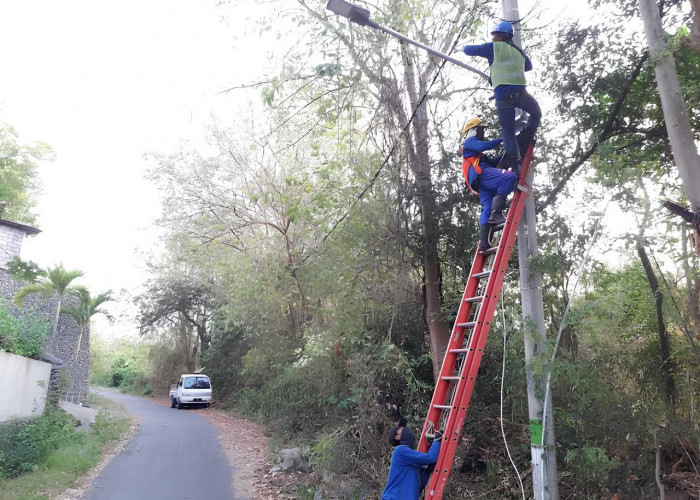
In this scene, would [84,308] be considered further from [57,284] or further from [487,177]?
[487,177]

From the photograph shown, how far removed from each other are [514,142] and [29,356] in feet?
45.4

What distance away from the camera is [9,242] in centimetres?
1939

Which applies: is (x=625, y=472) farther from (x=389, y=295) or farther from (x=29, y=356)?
(x=29, y=356)

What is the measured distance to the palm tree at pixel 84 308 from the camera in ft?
67.8

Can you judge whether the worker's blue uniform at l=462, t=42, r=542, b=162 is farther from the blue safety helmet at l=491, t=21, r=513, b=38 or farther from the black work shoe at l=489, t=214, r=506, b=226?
the black work shoe at l=489, t=214, r=506, b=226

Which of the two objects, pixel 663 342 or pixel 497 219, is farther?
Result: pixel 663 342

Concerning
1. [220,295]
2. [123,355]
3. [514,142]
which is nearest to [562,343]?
[514,142]

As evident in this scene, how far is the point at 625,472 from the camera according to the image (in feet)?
19.6

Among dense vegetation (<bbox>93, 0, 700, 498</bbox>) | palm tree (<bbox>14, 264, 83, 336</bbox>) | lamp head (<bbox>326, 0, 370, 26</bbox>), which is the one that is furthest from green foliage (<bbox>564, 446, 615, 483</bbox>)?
palm tree (<bbox>14, 264, 83, 336</bbox>)

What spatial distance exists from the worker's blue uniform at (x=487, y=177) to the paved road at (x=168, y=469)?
707cm

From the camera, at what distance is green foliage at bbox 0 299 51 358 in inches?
509

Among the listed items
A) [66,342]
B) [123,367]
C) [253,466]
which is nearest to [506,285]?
[253,466]

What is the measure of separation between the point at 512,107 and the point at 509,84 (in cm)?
25

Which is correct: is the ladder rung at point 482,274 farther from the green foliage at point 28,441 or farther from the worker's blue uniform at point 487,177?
the green foliage at point 28,441
